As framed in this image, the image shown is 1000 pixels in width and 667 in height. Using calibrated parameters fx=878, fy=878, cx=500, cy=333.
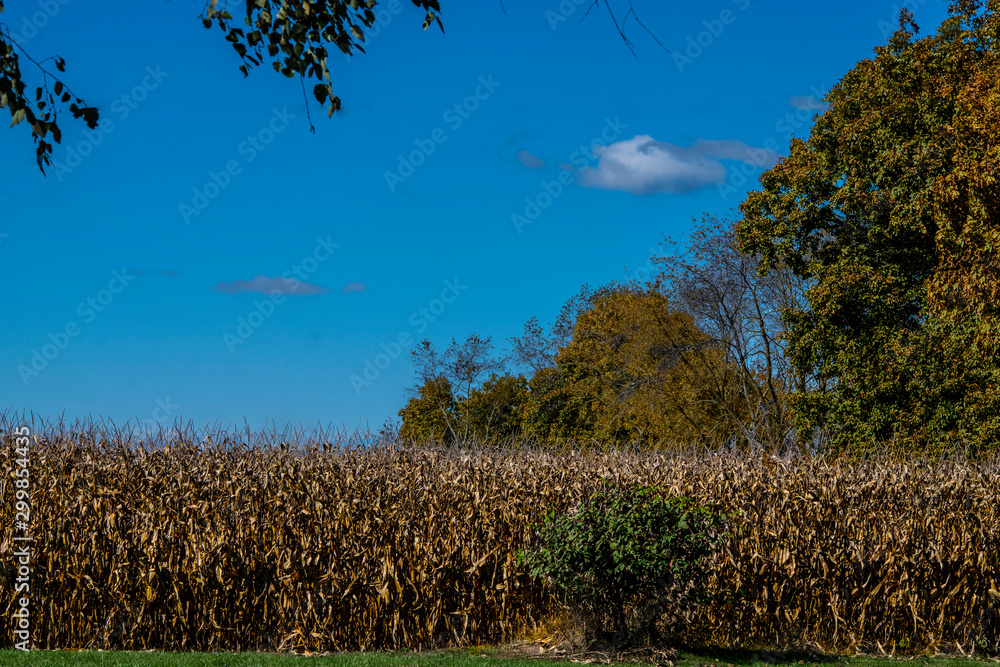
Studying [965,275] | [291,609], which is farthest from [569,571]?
[965,275]

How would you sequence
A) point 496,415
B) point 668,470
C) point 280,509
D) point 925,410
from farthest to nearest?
point 496,415 < point 925,410 < point 668,470 < point 280,509

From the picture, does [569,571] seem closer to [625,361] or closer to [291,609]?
[291,609]

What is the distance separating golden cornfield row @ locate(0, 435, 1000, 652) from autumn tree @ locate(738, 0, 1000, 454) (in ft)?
33.9

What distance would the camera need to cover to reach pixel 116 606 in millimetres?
10000

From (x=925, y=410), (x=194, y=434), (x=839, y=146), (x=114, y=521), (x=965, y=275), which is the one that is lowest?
(x=114, y=521)

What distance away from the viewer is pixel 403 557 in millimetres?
10125

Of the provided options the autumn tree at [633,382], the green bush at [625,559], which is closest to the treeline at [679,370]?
the autumn tree at [633,382]

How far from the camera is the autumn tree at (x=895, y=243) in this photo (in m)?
20.1

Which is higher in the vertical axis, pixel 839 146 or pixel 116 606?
pixel 839 146

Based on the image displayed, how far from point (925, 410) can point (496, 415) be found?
27.4 metres

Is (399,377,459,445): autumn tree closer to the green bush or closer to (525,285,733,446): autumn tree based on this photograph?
(525,285,733,446): autumn tree

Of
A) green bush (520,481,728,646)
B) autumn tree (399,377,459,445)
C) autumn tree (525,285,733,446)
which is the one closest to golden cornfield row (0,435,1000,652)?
green bush (520,481,728,646)

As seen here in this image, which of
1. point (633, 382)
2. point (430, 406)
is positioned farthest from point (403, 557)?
point (430, 406)

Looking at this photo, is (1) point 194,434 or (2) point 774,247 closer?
(1) point 194,434
